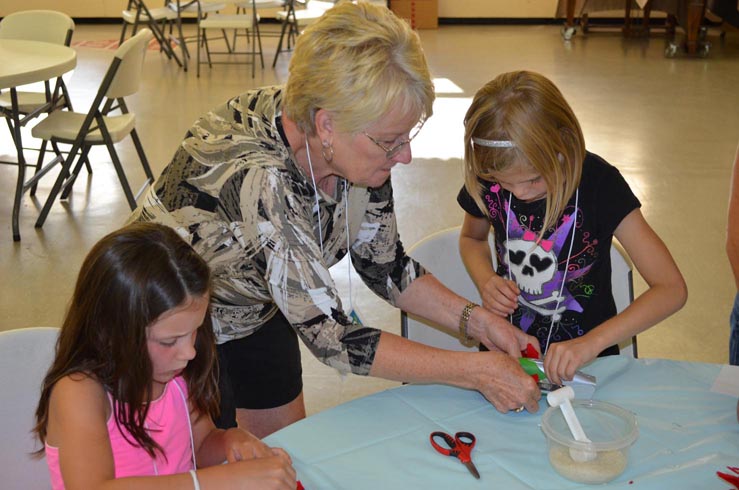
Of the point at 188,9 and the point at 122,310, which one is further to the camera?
the point at 188,9

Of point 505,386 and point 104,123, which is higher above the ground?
point 505,386

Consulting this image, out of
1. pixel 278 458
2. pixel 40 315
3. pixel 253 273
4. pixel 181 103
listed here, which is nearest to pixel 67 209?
pixel 40 315

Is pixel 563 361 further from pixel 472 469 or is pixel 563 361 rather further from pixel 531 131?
pixel 531 131

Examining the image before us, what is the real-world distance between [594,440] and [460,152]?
163 inches

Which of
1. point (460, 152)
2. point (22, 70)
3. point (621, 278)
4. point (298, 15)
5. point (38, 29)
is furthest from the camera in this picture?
point (298, 15)

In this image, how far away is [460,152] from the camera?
5480 mm

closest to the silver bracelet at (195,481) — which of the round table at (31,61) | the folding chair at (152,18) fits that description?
the round table at (31,61)

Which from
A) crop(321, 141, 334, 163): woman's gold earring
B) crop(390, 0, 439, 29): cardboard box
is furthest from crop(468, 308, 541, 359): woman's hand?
crop(390, 0, 439, 29): cardboard box

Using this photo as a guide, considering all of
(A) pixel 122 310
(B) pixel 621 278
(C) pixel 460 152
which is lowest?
(C) pixel 460 152

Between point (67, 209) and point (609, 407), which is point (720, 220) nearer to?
point (609, 407)

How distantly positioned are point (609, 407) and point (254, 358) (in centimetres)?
86

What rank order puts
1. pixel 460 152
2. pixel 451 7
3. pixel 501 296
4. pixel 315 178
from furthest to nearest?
pixel 451 7
pixel 460 152
pixel 501 296
pixel 315 178

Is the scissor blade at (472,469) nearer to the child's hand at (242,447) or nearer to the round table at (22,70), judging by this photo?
the child's hand at (242,447)

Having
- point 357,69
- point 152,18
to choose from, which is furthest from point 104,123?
point 152,18
